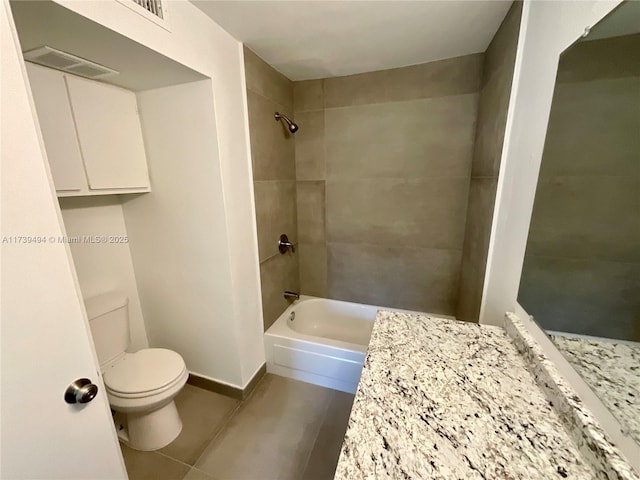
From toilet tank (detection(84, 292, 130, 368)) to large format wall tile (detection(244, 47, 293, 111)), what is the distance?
162cm

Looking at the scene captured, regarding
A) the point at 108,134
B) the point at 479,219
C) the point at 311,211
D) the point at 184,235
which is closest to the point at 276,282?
the point at 311,211

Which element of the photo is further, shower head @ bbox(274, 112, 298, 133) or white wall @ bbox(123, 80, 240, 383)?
shower head @ bbox(274, 112, 298, 133)

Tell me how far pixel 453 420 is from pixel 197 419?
5.51 feet

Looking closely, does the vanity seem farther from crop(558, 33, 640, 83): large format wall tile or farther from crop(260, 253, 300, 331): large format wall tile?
crop(260, 253, 300, 331): large format wall tile

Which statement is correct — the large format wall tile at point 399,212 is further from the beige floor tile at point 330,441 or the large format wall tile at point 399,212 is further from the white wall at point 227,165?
the beige floor tile at point 330,441

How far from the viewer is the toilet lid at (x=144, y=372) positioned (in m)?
1.42

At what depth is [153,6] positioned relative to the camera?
1076 mm

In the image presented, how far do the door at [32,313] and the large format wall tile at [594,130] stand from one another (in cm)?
149

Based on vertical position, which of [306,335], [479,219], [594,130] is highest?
[594,130]

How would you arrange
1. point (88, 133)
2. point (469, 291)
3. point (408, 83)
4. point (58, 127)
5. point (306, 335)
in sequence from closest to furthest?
point (58, 127)
point (88, 133)
point (469, 291)
point (408, 83)
point (306, 335)

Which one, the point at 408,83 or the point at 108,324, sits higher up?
the point at 408,83

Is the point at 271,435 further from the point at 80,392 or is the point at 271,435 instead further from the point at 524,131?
the point at 524,131

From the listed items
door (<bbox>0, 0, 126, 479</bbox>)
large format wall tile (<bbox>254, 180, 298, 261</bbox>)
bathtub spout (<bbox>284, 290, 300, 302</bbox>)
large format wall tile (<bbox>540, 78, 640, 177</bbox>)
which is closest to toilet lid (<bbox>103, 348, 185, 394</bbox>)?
door (<bbox>0, 0, 126, 479</bbox>)

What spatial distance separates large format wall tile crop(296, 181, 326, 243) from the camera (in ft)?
7.75
